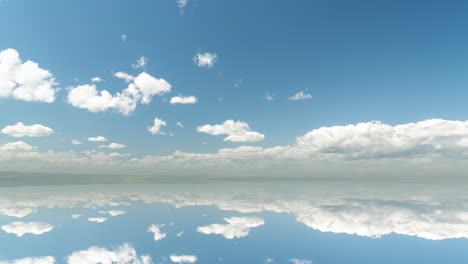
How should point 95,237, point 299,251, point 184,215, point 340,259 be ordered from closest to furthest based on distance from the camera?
1. point 340,259
2. point 299,251
3. point 95,237
4. point 184,215

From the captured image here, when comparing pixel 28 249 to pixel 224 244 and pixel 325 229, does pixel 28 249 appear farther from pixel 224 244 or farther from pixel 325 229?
pixel 325 229

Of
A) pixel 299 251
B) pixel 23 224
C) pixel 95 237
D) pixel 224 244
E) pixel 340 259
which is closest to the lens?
pixel 340 259

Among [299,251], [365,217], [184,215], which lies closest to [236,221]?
[184,215]

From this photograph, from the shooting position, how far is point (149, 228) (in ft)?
164

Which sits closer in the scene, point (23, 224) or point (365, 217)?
point (23, 224)

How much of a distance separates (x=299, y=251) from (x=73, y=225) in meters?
38.0

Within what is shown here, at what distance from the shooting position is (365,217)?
204 feet

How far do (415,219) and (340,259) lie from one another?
114 feet

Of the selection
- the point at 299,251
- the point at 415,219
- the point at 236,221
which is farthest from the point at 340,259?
the point at 415,219

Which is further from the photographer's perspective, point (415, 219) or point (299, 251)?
point (415, 219)

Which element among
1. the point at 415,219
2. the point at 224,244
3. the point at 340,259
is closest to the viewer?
the point at 340,259

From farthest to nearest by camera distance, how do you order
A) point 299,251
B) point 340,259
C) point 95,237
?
point 95,237 < point 299,251 < point 340,259

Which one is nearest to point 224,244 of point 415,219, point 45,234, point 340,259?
point 340,259

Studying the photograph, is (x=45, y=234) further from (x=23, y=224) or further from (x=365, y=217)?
(x=365, y=217)
